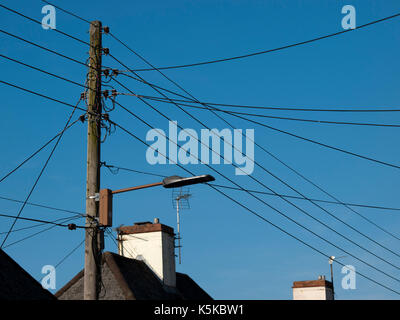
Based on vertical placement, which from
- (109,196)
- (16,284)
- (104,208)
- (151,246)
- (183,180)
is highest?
(151,246)

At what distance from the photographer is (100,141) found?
17.4 meters

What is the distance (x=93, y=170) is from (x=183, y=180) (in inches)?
88.5

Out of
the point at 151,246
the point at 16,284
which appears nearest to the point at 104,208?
the point at 16,284

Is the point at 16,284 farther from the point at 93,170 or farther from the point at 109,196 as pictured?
the point at 109,196

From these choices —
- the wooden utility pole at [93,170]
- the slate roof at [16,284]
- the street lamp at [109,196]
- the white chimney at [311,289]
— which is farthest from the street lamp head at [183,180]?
the white chimney at [311,289]

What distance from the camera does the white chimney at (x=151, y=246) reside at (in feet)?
115

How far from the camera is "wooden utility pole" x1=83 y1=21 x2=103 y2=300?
53.4ft

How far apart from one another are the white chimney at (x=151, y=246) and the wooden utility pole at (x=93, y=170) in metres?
17.9

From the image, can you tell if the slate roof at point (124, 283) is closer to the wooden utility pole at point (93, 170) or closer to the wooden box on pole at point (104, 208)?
the wooden utility pole at point (93, 170)

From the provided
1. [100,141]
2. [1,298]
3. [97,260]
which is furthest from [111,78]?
[1,298]

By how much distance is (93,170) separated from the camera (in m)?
16.8
